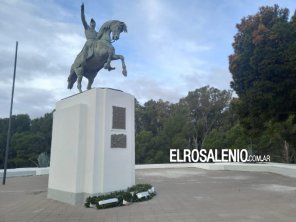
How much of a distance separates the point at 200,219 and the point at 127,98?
4.83 m

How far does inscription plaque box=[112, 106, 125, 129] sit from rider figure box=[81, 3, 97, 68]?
2.35 m

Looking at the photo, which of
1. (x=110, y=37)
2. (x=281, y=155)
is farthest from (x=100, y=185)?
(x=281, y=155)

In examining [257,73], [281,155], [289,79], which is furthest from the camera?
[281,155]

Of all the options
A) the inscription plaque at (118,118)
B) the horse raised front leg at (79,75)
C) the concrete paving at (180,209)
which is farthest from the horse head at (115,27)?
the concrete paving at (180,209)

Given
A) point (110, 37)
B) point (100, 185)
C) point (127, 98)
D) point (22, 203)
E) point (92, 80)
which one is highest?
point (110, 37)

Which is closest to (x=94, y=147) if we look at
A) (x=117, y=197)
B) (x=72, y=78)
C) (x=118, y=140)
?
(x=118, y=140)

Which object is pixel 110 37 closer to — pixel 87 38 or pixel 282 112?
pixel 87 38

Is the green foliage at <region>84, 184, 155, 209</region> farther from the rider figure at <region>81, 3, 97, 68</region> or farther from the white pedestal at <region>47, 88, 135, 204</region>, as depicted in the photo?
the rider figure at <region>81, 3, 97, 68</region>

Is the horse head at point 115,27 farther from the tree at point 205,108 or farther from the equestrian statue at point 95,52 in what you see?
the tree at point 205,108

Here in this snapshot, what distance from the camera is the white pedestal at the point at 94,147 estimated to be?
30.2ft

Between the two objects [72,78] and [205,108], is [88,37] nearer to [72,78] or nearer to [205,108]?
[72,78]

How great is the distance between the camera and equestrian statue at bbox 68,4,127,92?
10367mm

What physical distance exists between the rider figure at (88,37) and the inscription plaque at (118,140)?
3060 millimetres

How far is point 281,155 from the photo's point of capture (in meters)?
28.6
